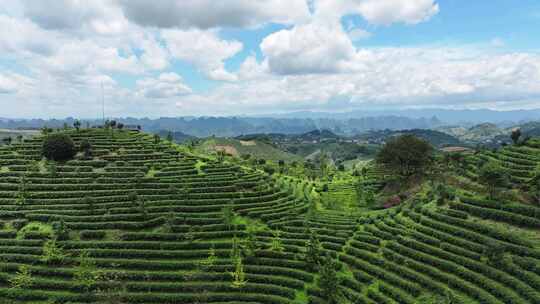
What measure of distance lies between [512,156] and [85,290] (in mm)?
63011

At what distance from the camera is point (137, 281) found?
37.5 meters

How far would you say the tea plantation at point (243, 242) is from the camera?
3297cm

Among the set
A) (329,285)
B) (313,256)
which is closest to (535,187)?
(313,256)

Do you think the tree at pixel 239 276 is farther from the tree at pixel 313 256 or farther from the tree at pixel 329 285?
the tree at pixel 329 285

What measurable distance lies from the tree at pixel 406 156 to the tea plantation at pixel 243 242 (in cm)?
744

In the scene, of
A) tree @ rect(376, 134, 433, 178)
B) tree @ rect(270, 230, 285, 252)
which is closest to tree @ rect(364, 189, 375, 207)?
tree @ rect(376, 134, 433, 178)

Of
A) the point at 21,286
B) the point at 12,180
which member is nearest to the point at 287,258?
the point at 21,286

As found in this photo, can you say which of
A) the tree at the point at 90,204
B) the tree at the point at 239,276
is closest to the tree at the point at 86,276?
the tree at the point at 90,204

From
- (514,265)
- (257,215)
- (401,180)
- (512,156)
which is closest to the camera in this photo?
(514,265)

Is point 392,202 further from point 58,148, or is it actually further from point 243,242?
point 58,148

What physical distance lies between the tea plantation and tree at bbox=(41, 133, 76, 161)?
412 cm

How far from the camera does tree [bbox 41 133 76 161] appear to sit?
62.5 meters

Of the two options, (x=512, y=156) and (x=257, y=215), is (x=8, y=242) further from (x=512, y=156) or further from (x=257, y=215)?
(x=512, y=156)

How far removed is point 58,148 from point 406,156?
65809mm
